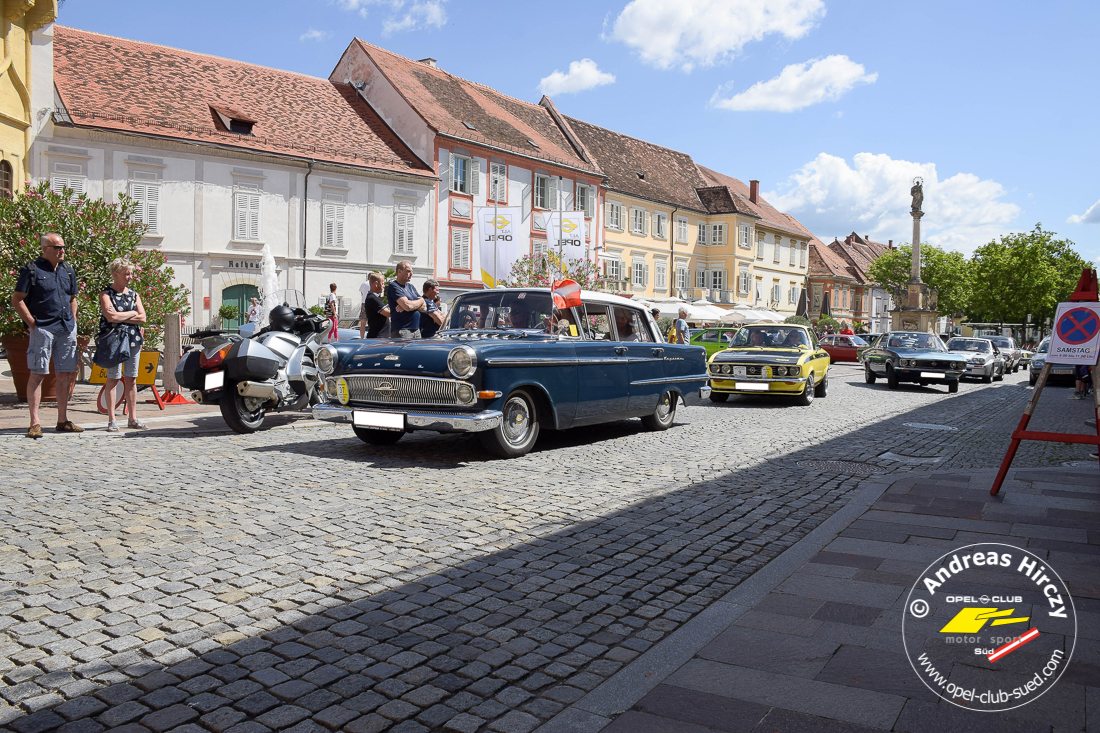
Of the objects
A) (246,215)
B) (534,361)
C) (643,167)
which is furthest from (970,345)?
(643,167)

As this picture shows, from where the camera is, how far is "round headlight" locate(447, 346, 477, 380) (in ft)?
24.2

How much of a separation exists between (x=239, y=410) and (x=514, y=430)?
3.45 meters

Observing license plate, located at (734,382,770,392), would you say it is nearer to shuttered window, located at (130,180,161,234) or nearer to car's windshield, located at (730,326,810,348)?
car's windshield, located at (730,326,810,348)

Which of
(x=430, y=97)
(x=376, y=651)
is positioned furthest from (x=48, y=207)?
(x=430, y=97)

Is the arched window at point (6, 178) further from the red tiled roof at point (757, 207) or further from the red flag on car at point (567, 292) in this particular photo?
the red tiled roof at point (757, 207)

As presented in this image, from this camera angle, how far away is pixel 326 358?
849cm

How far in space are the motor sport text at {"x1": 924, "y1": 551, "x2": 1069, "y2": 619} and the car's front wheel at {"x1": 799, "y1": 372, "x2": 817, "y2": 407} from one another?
10.2 meters

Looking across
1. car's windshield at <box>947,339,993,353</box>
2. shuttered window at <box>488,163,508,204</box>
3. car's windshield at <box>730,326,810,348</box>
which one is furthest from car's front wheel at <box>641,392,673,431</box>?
shuttered window at <box>488,163,508,204</box>

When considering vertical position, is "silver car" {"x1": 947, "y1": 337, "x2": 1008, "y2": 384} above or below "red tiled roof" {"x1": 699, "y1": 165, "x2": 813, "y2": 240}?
below

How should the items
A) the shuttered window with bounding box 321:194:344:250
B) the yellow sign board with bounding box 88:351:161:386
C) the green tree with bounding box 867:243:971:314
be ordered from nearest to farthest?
the yellow sign board with bounding box 88:351:161:386 → the shuttered window with bounding box 321:194:344:250 → the green tree with bounding box 867:243:971:314

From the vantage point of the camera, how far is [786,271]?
65.6 m

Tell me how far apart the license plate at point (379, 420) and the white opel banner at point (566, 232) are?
2022 centimetres

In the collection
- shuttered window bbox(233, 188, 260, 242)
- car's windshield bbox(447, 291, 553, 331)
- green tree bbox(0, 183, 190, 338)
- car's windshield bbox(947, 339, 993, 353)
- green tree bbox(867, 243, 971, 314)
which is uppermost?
green tree bbox(867, 243, 971, 314)

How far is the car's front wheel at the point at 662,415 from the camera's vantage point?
10570 mm
